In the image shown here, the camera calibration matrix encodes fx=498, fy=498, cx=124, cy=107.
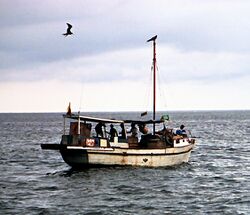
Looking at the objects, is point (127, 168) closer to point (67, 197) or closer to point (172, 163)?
point (172, 163)

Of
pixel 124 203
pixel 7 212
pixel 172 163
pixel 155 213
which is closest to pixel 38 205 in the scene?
pixel 7 212

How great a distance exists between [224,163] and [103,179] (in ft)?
41.4

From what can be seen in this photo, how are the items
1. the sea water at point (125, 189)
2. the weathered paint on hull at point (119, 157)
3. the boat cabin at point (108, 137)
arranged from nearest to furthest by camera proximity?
1. the sea water at point (125, 189)
2. the weathered paint on hull at point (119, 157)
3. the boat cabin at point (108, 137)

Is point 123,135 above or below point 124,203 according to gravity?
above

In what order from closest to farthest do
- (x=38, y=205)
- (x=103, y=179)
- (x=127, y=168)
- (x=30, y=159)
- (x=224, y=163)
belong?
(x=38, y=205)
(x=103, y=179)
(x=127, y=168)
(x=224, y=163)
(x=30, y=159)

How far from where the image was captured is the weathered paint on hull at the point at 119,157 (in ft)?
95.4

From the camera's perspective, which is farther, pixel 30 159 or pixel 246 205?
pixel 30 159

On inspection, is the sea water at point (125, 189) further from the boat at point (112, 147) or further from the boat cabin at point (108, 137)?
the boat cabin at point (108, 137)

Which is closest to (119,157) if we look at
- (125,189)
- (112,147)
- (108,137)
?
(112,147)

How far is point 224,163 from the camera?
1430 inches

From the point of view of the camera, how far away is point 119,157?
97.8 ft

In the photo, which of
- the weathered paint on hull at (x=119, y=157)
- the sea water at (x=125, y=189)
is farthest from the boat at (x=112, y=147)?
the sea water at (x=125, y=189)

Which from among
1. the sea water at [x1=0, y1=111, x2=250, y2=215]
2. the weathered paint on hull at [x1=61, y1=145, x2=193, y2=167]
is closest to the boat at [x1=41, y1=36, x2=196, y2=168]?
the weathered paint on hull at [x1=61, y1=145, x2=193, y2=167]

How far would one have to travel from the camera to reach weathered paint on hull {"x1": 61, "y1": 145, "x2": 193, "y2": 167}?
29.1m
